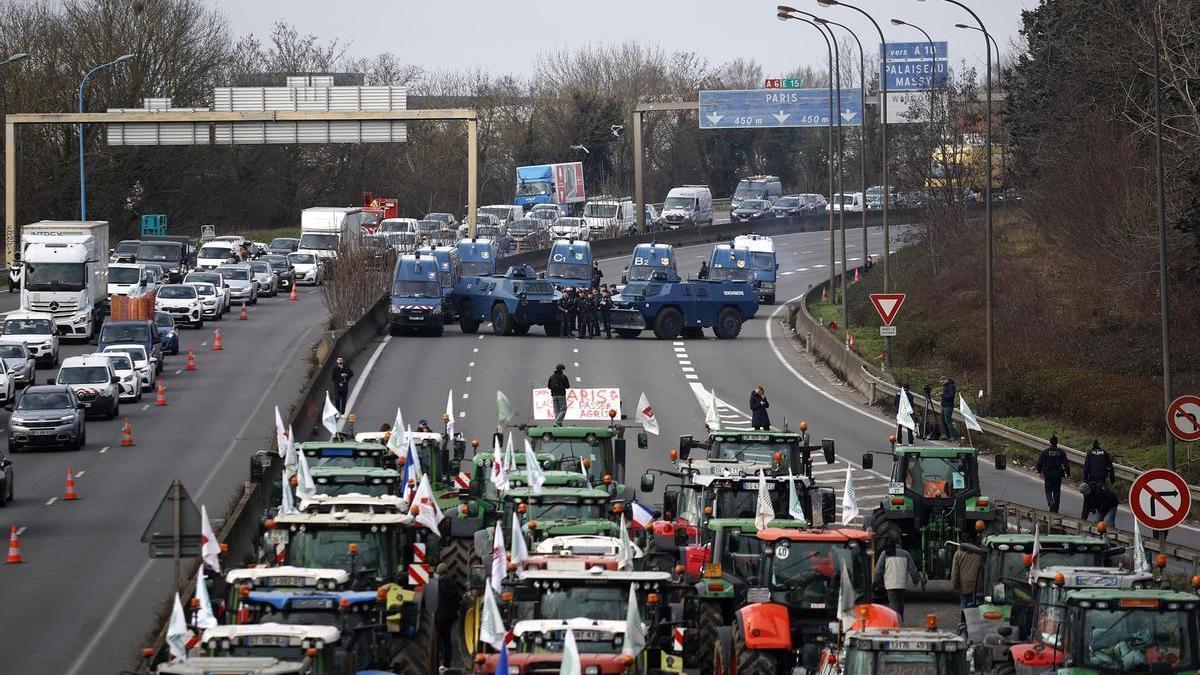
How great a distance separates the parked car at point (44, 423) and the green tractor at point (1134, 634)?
26.9m

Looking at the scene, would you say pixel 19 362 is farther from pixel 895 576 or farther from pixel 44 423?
pixel 895 576

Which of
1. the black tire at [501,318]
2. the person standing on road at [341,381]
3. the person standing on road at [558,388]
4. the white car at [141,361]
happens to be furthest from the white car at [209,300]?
the person standing on road at [558,388]

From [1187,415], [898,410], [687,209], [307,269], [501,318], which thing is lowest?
[898,410]

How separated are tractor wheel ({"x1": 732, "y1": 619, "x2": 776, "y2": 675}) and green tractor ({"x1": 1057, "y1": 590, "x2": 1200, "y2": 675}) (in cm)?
243

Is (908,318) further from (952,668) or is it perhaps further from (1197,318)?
(952,668)

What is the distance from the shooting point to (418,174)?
12425 cm

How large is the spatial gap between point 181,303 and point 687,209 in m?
43.0

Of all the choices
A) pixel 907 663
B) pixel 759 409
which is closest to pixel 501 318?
pixel 759 409

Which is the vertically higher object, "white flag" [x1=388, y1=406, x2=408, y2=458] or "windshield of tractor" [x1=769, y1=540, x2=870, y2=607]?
"white flag" [x1=388, y1=406, x2=408, y2=458]

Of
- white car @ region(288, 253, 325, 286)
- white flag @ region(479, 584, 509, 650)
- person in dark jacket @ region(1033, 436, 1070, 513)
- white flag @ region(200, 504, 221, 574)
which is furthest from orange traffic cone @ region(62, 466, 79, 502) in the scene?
white car @ region(288, 253, 325, 286)

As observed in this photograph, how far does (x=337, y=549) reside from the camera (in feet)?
62.2

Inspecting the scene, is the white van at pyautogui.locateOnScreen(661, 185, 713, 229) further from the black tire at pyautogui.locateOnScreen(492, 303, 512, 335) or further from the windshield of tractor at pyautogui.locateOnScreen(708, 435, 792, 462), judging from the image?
the windshield of tractor at pyautogui.locateOnScreen(708, 435, 792, 462)

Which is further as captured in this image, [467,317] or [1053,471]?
[467,317]

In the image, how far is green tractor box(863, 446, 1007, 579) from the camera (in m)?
25.2
